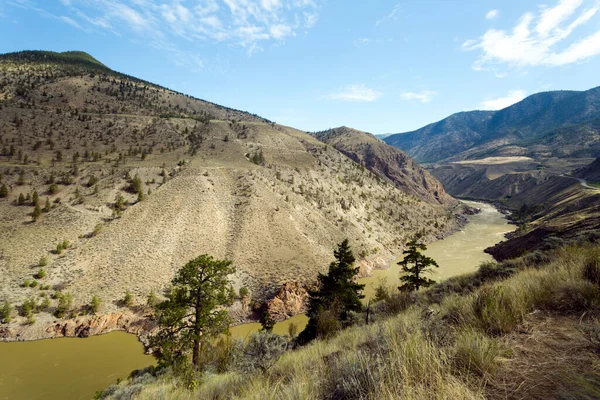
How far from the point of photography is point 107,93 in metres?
70.6

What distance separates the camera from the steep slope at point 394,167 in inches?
3575

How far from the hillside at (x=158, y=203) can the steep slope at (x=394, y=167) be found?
27096mm

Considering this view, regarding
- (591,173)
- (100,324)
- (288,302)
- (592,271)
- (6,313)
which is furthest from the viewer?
(591,173)

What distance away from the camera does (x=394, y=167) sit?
9638 centimetres

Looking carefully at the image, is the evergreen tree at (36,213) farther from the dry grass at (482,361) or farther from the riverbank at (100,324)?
the dry grass at (482,361)

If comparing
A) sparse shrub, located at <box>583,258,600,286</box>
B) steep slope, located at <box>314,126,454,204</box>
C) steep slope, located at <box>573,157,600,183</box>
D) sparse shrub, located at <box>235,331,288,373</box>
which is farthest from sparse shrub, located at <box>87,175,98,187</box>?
steep slope, located at <box>573,157,600,183</box>

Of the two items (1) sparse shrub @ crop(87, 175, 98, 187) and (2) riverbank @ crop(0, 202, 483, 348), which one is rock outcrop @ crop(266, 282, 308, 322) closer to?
(2) riverbank @ crop(0, 202, 483, 348)

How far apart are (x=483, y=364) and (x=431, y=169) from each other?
205 meters

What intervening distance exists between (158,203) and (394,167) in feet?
272

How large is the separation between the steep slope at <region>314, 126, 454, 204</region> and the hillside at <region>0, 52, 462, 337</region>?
88.9 feet

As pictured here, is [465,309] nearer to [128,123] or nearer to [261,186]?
[261,186]

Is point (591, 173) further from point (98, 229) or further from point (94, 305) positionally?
point (98, 229)

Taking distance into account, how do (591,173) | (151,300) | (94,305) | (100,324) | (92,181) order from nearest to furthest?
(100,324) → (94,305) → (151,300) → (92,181) → (591,173)

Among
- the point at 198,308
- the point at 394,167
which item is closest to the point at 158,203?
the point at 198,308
